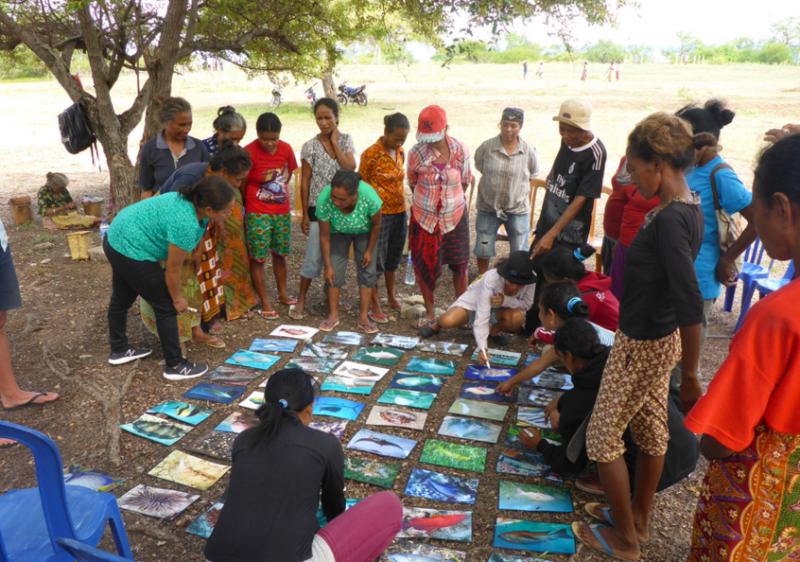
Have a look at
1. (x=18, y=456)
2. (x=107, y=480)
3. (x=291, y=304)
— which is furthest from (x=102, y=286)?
(x=107, y=480)

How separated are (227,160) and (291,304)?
139cm

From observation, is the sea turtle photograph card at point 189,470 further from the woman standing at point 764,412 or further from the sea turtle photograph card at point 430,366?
the woman standing at point 764,412

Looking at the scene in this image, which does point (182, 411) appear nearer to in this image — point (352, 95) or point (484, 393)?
point (484, 393)

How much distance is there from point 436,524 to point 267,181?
2.82 meters

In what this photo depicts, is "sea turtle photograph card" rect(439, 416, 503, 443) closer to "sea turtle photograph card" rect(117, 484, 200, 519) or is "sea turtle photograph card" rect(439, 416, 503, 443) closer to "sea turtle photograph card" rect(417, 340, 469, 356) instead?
"sea turtle photograph card" rect(417, 340, 469, 356)

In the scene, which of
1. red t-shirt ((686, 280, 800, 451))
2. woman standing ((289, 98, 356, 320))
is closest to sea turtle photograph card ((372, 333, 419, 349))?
woman standing ((289, 98, 356, 320))

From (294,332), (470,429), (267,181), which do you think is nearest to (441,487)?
(470,429)

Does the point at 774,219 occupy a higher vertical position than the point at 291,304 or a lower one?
higher

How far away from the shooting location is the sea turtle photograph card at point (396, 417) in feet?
11.0

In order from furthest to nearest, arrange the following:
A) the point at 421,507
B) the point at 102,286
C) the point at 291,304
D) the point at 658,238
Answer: the point at 102,286 → the point at 291,304 → the point at 421,507 → the point at 658,238

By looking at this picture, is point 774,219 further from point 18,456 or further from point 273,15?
point 273,15

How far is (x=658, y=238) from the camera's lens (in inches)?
78.8

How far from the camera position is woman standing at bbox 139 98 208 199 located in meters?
4.14

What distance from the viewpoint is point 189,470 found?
2.90m
